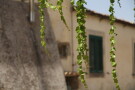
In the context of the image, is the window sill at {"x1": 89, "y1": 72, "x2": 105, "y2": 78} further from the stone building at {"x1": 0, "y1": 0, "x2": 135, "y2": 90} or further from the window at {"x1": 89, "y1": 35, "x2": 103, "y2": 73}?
the window at {"x1": 89, "y1": 35, "x2": 103, "y2": 73}

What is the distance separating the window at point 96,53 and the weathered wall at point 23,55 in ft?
12.5

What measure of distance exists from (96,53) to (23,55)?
5.73 metres

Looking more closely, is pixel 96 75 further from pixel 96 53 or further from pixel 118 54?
pixel 118 54

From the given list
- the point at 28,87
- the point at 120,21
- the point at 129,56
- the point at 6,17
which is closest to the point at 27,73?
the point at 28,87

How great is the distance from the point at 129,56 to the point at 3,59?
9526 millimetres

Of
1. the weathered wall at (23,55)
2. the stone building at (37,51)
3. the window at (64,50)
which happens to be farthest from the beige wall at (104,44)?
the weathered wall at (23,55)

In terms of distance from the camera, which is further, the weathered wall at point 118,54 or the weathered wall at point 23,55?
the weathered wall at point 118,54

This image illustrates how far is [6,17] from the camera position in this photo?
23.1 feet

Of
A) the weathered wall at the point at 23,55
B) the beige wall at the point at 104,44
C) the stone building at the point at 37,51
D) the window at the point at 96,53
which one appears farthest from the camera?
the window at the point at 96,53

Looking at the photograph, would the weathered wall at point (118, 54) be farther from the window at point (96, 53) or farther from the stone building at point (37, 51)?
the window at point (96, 53)

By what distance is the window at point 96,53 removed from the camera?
1204cm

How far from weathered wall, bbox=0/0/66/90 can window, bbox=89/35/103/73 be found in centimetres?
382

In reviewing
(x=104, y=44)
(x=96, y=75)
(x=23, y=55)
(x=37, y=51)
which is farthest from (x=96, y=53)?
(x=23, y=55)

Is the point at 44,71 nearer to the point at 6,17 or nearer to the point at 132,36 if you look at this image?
the point at 6,17
